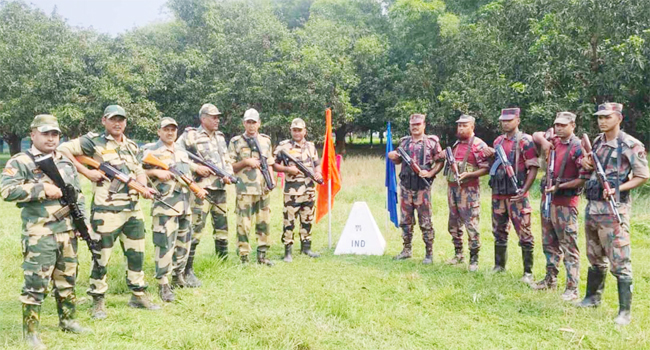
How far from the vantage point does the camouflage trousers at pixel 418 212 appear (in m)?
6.65

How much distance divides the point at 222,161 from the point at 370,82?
19911 mm

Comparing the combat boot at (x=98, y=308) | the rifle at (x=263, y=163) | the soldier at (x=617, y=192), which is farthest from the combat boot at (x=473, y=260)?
the combat boot at (x=98, y=308)

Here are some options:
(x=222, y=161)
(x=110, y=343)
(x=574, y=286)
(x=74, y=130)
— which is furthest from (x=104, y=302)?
(x=74, y=130)

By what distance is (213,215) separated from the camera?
601 cm

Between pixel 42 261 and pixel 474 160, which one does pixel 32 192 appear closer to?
pixel 42 261

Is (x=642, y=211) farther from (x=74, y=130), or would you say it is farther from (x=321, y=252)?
(x=74, y=130)

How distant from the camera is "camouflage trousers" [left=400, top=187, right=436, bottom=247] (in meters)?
6.65

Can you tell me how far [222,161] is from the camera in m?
5.85

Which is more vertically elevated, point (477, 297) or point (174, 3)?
point (174, 3)

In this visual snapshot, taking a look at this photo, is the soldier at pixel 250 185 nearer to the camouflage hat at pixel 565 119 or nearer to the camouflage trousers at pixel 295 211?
the camouflage trousers at pixel 295 211

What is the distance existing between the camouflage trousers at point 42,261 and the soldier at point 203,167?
1.69 m

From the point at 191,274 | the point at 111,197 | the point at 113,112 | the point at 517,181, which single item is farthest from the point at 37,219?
the point at 517,181

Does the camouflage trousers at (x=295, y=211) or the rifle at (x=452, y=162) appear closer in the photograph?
the rifle at (x=452, y=162)

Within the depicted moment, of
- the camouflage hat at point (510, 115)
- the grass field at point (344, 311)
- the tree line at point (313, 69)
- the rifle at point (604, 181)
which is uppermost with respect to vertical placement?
the tree line at point (313, 69)
